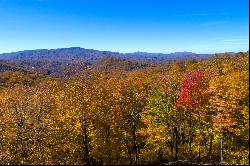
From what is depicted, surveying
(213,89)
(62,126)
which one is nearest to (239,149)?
(213,89)

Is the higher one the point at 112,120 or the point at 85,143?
the point at 112,120

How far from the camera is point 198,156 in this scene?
6081 centimetres

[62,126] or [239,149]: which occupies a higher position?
[62,126]

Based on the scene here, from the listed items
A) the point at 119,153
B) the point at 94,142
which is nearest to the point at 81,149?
the point at 94,142

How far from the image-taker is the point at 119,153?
54344mm

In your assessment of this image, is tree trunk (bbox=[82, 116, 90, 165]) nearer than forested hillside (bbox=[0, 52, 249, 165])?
No

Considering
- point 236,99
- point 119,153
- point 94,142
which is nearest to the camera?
point 236,99

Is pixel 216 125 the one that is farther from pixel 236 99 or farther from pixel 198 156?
pixel 198 156

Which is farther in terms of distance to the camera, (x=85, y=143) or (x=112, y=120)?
(x=112, y=120)

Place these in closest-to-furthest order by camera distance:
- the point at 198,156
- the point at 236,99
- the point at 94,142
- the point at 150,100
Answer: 1. the point at 236,99
2. the point at 94,142
3. the point at 198,156
4. the point at 150,100

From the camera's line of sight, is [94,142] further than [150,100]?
No

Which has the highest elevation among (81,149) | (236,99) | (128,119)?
(236,99)

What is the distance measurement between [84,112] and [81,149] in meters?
6.70

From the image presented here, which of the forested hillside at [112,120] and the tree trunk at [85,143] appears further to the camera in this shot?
the tree trunk at [85,143]
